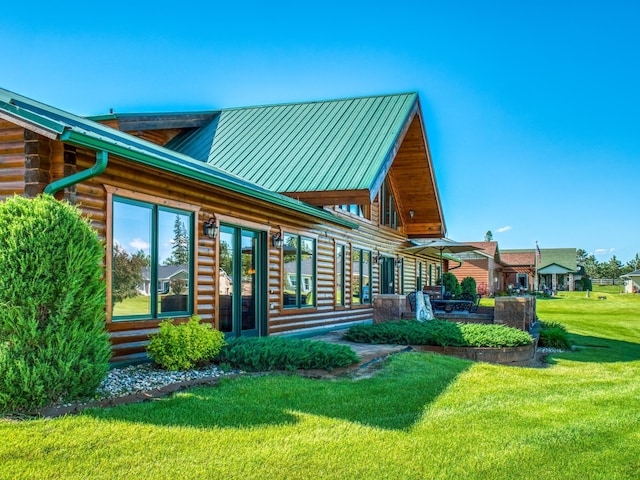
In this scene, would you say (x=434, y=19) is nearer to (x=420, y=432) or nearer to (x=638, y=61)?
(x=638, y=61)

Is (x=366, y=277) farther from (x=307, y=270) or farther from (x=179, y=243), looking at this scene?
(x=179, y=243)

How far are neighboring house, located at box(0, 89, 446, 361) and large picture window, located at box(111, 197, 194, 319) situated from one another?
25 mm

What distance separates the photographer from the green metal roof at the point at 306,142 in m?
12.8

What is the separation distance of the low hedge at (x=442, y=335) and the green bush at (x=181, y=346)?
4312 millimetres

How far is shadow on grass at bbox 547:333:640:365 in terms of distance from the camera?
1223cm

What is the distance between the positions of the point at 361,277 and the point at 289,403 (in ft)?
36.6

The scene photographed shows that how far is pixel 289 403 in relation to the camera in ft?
19.4

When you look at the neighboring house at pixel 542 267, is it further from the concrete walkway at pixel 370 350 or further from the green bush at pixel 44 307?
the green bush at pixel 44 307

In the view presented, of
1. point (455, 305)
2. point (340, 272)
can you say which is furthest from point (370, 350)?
point (455, 305)

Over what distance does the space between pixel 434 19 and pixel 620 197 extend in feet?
96.3

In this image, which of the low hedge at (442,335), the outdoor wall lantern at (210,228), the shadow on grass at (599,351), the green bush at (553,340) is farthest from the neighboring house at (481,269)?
the outdoor wall lantern at (210,228)

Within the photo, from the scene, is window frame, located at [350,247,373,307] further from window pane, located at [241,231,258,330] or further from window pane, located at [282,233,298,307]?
window pane, located at [241,231,258,330]

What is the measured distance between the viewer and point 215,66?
19.0 meters

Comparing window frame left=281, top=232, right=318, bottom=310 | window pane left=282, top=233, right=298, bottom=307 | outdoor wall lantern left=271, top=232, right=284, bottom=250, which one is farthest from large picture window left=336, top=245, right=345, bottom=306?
outdoor wall lantern left=271, top=232, right=284, bottom=250
